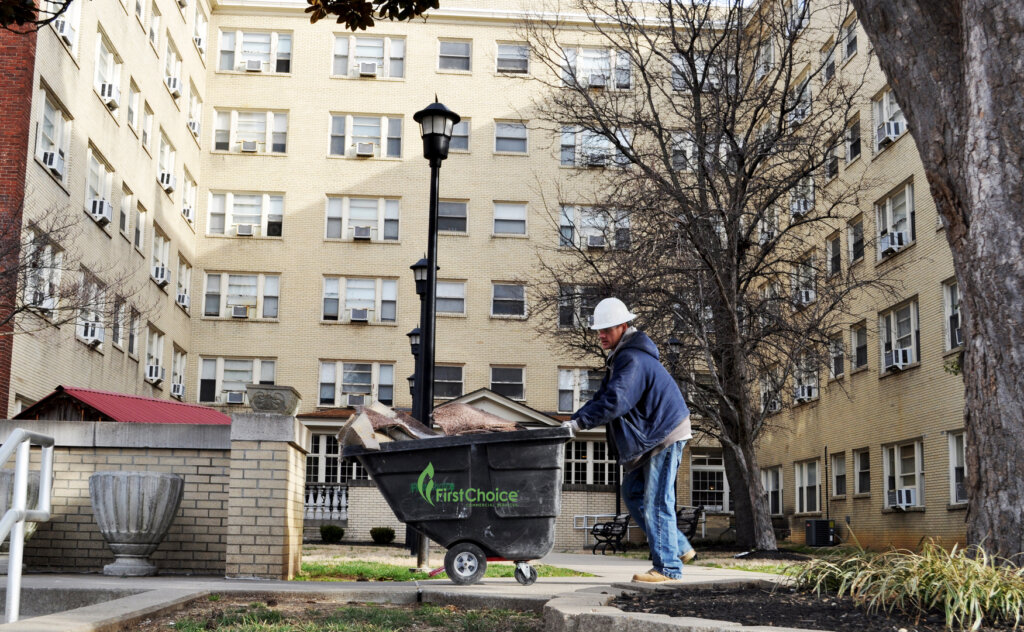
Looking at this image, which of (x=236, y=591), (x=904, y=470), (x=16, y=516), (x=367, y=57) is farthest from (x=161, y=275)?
(x=16, y=516)

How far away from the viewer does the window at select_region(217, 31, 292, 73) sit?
45562 millimetres

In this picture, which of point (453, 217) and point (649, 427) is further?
point (453, 217)

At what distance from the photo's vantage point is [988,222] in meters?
6.29

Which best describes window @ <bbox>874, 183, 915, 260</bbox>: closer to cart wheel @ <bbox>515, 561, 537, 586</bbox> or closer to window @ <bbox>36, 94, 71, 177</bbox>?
window @ <bbox>36, 94, 71, 177</bbox>

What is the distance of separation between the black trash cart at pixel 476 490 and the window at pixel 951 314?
2165 cm

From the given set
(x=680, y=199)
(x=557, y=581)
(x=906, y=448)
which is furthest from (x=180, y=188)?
(x=557, y=581)

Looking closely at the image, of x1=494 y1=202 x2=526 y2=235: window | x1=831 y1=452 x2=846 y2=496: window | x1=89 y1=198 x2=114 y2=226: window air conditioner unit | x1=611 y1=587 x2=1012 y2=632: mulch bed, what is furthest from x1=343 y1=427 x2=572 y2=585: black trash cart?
x1=494 y1=202 x2=526 y2=235: window

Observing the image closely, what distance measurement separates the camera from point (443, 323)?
44719mm

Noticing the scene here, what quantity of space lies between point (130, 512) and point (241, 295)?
3449 cm

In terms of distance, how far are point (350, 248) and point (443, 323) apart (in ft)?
15.5

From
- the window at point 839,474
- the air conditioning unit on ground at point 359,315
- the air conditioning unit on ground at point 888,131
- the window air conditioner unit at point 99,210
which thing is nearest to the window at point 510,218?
the air conditioning unit on ground at point 359,315

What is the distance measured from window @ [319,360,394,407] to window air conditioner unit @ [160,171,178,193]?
917 cm

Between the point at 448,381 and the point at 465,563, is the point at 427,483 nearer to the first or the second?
the point at 465,563

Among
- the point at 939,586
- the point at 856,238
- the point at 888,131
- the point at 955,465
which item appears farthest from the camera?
the point at 856,238
